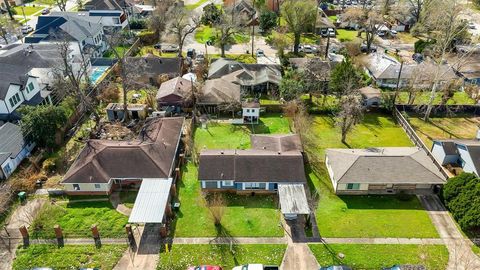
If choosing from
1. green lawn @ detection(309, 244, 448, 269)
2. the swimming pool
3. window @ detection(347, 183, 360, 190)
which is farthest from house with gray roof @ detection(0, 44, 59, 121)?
window @ detection(347, 183, 360, 190)

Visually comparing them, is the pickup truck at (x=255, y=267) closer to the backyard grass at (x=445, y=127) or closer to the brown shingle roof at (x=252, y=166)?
the brown shingle roof at (x=252, y=166)

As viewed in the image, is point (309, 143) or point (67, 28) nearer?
point (309, 143)

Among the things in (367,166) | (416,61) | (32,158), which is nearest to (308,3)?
(416,61)

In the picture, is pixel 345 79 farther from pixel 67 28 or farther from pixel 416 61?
pixel 67 28

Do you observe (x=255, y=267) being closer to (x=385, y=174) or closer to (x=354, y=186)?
(x=354, y=186)

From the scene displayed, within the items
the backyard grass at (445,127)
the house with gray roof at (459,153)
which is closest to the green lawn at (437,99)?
the backyard grass at (445,127)

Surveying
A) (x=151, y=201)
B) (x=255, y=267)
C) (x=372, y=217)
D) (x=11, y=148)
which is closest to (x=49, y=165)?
(x=11, y=148)
